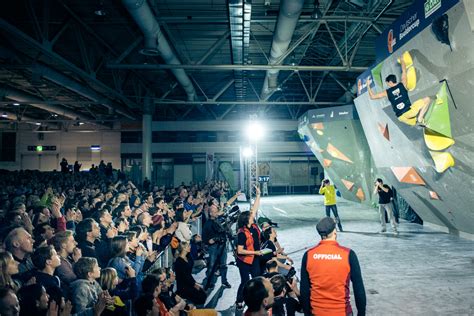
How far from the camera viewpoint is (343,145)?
18734 millimetres

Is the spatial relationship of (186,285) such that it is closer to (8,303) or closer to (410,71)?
(8,303)

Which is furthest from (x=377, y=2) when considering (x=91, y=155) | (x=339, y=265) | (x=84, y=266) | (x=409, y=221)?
(x=91, y=155)

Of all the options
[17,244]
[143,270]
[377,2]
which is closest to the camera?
[17,244]

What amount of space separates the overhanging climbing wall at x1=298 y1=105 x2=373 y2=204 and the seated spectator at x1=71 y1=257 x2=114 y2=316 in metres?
15.1

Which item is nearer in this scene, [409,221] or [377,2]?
[377,2]

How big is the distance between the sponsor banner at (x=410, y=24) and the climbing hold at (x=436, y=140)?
84.8 inches

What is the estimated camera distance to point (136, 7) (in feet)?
25.5

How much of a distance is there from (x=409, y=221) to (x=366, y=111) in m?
5.34

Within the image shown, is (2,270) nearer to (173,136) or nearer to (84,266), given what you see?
(84,266)

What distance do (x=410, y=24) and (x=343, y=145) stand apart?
11625 millimetres

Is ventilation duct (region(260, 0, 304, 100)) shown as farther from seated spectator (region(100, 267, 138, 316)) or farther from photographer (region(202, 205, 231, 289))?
seated spectator (region(100, 267, 138, 316))

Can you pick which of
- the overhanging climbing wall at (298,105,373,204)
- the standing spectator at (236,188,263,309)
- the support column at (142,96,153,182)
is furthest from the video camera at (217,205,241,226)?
the support column at (142,96,153,182)

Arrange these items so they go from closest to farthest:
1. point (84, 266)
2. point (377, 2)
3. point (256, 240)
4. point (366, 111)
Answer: point (84, 266) < point (256, 240) < point (377, 2) < point (366, 111)

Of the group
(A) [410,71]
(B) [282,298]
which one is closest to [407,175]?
(A) [410,71]
